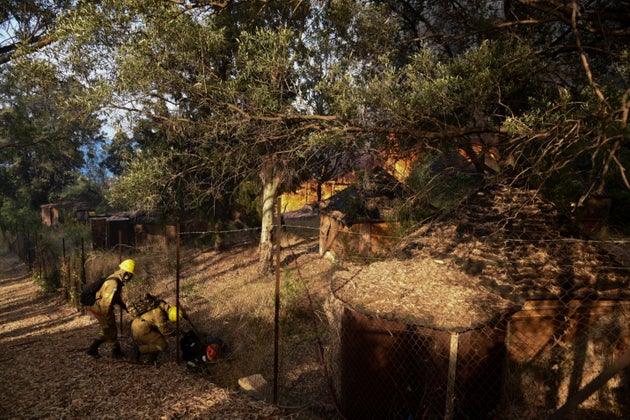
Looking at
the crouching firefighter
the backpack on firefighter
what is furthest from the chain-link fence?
the backpack on firefighter

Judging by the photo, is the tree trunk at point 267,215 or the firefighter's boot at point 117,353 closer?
the firefighter's boot at point 117,353

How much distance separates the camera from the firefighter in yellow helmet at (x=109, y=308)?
267 inches

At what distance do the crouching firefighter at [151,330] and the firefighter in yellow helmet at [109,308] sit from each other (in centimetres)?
44

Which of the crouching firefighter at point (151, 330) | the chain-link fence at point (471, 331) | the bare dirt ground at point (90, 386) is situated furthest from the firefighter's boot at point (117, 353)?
the chain-link fence at point (471, 331)

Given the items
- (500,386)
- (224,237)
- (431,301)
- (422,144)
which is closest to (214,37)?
(422,144)

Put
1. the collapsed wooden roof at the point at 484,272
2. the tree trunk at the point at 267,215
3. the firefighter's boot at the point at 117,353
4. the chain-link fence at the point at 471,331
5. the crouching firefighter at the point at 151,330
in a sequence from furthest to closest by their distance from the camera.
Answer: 1. the tree trunk at the point at 267,215
2. the firefighter's boot at the point at 117,353
3. the crouching firefighter at the point at 151,330
4. the collapsed wooden roof at the point at 484,272
5. the chain-link fence at the point at 471,331

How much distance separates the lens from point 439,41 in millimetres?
9836

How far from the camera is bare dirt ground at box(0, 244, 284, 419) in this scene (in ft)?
16.0

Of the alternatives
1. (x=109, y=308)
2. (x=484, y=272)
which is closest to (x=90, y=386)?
(x=109, y=308)

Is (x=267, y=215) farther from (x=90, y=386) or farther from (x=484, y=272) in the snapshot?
(x=484, y=272)

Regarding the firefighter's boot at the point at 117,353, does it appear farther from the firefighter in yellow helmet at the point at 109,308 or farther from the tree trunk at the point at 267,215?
the tree trunk at the point at 267,215

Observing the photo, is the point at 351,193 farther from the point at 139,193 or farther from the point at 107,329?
the point at 107,329

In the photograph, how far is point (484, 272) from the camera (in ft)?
18.1

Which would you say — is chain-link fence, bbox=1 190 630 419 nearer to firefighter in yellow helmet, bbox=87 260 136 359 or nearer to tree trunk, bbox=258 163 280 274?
firefighter in yellow helmet, bbox=87 260 136 359
